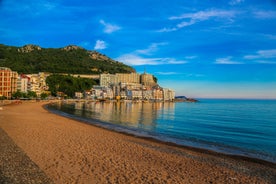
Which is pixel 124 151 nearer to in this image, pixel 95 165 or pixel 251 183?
pixel 95 165

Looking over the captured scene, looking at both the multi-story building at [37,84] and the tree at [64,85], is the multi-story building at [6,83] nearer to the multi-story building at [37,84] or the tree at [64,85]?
the multi-story building at [37,84]

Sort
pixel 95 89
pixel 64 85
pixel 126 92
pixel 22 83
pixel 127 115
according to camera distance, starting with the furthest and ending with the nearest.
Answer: pixel 126 92 → pixel 95 89 → pixel 64 85 → pixel 22 83 → pixel 127 115

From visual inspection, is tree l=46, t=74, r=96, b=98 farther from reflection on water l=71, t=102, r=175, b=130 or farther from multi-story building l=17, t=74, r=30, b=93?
reflection on water l=71, t=102, r=175, b=130

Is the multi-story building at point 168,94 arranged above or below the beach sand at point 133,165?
above

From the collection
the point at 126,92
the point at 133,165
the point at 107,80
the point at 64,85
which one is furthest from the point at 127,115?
the point at 107,80

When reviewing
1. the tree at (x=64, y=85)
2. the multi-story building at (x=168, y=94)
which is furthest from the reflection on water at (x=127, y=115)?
the multi-story building at (x=168, y=94)

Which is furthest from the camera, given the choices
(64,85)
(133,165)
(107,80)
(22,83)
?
(107,80)

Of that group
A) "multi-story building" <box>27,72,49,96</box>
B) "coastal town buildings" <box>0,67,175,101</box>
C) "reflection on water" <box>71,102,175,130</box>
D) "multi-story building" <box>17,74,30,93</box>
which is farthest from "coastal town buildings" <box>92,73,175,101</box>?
"reflection on water" <box>71,102,175,130</box>

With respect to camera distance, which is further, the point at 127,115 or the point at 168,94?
the point at 168,94

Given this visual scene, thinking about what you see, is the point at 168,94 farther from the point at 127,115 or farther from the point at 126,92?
the point at 127,115

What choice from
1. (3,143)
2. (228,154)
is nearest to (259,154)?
(228,154)

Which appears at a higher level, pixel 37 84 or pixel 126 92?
pixel 37 84

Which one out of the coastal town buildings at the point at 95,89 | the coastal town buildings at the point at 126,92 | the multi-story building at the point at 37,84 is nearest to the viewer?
the coastal town buildings at the point at 95,89

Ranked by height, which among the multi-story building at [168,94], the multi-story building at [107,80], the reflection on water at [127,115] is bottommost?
the reflection on water at [127,115]
